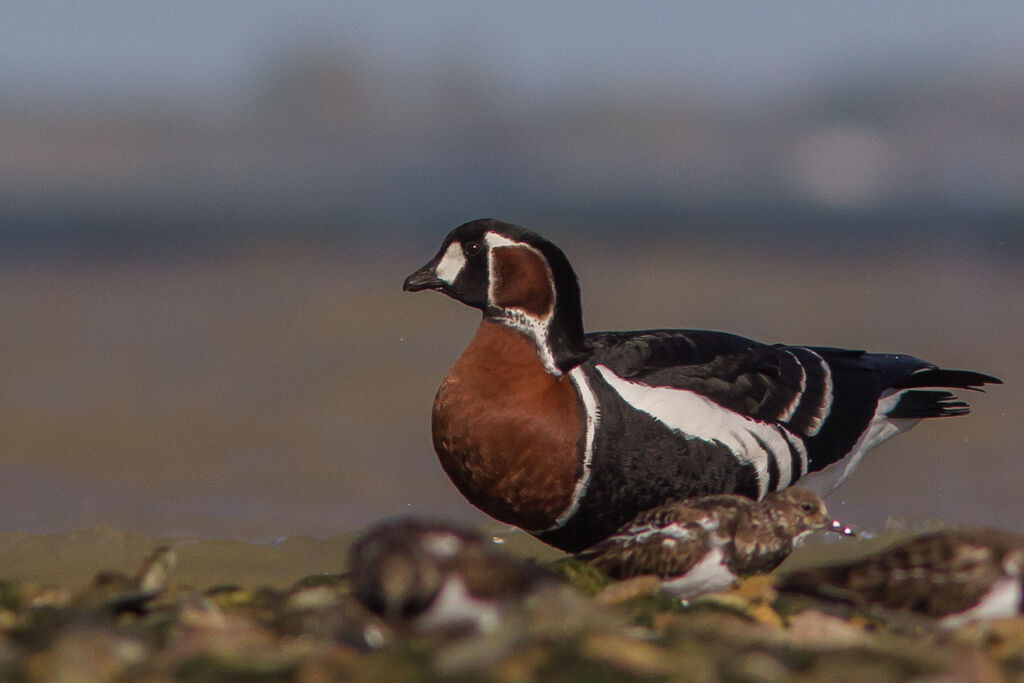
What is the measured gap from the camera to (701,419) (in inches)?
218

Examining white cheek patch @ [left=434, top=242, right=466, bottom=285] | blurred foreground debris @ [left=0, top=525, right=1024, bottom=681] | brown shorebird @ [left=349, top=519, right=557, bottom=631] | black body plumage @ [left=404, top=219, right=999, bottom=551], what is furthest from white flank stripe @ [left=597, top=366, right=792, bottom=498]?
brown shorebird @ [left=349, top=519, right=557, bottom=631]

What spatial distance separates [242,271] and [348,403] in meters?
6.93

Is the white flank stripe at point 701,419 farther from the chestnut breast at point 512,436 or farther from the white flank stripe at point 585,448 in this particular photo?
the chestnut breast at point 512,436

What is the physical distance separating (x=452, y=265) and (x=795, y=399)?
1.61 metres

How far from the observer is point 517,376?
17.9 feet

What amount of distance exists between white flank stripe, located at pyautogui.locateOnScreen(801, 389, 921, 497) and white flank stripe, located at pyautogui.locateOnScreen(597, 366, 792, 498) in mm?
513

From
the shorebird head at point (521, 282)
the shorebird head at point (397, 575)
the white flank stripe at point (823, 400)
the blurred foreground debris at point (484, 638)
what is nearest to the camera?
the blurred foreground debris at point (484, 638)

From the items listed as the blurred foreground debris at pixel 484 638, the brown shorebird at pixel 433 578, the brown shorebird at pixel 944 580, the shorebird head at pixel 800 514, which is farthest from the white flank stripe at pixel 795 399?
the brown shorebird at pixel 433 578

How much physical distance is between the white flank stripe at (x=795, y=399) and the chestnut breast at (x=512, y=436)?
3.42 feet

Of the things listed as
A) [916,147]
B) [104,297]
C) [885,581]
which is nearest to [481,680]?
[885,581]

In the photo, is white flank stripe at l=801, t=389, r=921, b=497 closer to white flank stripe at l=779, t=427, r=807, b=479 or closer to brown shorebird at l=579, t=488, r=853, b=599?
white flank stripe at l=779, t=427, r=807, b=479

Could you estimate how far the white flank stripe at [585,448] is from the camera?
5328 mm

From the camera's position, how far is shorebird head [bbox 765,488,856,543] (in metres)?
4.84

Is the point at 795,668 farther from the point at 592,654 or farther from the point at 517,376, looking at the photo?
the point at 517,376
